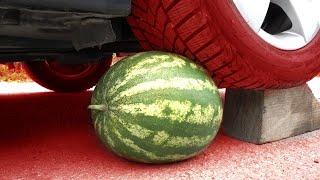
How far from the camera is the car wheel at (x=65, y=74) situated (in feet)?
9.97

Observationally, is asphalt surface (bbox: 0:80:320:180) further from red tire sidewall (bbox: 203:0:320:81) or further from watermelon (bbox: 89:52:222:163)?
red tire sidewall (bbox: 203:0:320:81)

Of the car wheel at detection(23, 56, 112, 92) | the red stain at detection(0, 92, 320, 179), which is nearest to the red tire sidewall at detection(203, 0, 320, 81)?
the red stain at detection(0, 92, 320, 179)

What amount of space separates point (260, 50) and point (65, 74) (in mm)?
1690

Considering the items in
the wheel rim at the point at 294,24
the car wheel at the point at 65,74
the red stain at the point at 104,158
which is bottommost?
the red stain at the point at 104,158

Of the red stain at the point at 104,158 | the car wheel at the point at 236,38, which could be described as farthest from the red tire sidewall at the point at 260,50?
the red stain at the point at 104,158

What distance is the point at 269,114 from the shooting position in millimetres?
1960

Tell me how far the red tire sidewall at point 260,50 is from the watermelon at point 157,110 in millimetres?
174

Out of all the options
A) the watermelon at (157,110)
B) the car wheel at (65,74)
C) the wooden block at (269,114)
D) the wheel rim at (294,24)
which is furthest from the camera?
the car wheel at (65,74)

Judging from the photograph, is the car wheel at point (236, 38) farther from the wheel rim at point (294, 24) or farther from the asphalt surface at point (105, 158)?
the asphalt surface at point (105, 158)

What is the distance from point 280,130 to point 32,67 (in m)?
1.72

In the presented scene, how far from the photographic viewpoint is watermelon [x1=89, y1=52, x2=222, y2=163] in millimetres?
1541

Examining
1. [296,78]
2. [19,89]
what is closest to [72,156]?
[296,78]

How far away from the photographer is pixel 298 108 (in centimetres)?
209

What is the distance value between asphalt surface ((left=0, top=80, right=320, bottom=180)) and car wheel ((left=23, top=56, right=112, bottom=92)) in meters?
0.68
